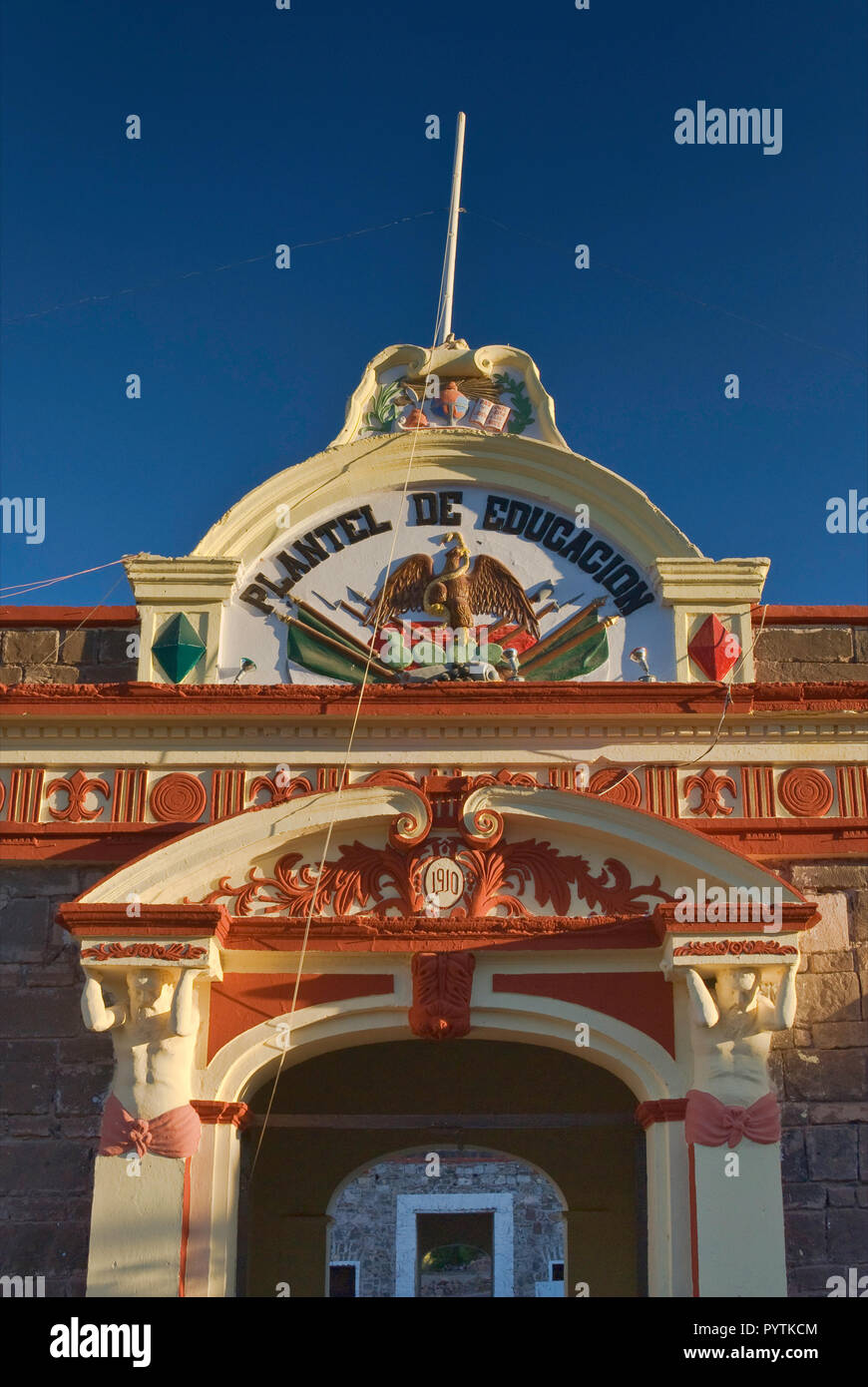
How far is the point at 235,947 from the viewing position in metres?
9.28

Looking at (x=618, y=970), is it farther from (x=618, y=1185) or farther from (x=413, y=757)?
(x=618, y=1185)

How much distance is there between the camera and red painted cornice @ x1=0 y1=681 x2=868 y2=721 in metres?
9.96

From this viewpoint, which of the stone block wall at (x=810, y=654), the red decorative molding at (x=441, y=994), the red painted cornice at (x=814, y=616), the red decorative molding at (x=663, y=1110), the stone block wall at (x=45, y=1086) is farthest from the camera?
the red painted cornice at (x=814, y=616)

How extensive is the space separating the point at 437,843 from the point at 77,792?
2.28 meters

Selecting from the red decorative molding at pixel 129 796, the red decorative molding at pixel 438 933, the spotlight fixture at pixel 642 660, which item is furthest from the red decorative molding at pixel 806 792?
the red decorative molding at pixel 129 796

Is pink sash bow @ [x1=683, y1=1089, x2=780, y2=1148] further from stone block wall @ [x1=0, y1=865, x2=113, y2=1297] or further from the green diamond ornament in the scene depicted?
the green diamond ornament

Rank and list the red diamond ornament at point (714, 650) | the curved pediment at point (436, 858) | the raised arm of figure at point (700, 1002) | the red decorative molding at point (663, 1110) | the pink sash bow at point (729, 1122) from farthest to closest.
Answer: the red diamond ornament at point (714, 650), the curved pediment at point (436, 858), the red decorative molding at point (663, 1110), the raised arm of figure at point (700, 1002), the pink sash bow at point (729, 1122)

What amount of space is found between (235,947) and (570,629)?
9.86 feet

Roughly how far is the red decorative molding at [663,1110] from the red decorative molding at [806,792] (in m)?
1.99

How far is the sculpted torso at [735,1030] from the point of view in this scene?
8805mm

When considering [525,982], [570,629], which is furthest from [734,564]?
[525,982]

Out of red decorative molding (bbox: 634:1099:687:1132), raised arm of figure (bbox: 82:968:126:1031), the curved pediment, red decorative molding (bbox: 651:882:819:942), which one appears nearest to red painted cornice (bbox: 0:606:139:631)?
the curved pediment

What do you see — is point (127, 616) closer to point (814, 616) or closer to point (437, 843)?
point (437, 843)

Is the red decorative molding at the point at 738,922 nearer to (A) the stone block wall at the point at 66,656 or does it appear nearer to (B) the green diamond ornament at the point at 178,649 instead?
(B) the green diamond ornament at the point at 178,649
